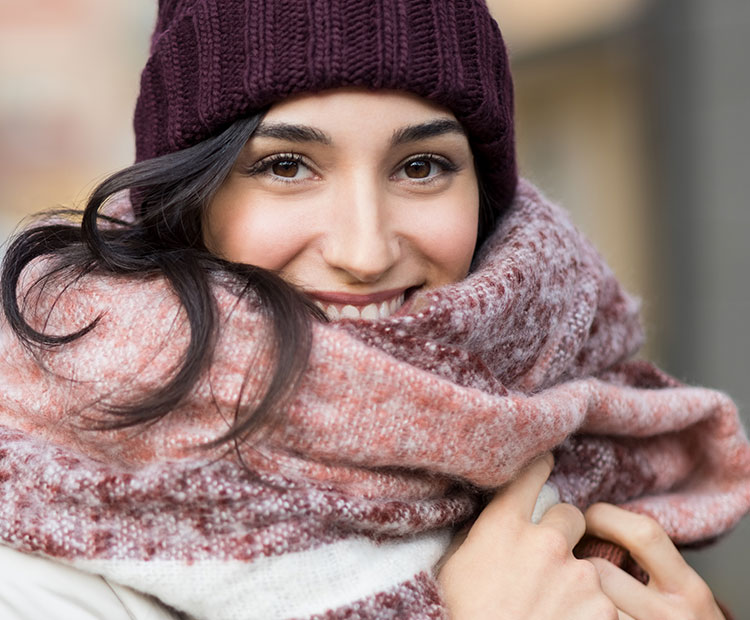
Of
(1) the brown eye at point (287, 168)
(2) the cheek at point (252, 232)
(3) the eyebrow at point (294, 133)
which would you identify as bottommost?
(2) the cheek at point (252, 232)

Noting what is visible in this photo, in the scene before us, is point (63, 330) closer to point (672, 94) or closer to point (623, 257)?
point (672, 94)

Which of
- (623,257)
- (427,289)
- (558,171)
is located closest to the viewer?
(427,289)

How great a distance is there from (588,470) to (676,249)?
331 centimetres

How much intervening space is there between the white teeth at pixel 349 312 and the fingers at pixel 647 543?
576 millimetres

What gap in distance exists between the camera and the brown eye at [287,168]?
1.57 meters

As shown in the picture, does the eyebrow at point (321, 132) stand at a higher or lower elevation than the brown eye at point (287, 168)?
higher

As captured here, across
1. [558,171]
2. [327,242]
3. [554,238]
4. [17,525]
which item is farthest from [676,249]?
[17,525]

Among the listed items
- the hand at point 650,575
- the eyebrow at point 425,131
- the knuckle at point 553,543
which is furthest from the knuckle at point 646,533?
the eyebrow at point 425,131

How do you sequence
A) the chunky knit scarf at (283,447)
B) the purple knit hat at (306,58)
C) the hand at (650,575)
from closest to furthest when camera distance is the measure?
1. the chunky knit scarf at (283,447)
2. the purple knit hat at (306,58)
3. the hand at (650,575)

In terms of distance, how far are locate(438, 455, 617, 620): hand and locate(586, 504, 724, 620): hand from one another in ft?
0.44

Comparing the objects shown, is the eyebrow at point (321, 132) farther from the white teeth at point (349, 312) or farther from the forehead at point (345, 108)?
the white teeth at point (349, 312)

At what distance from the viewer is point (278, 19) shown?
153 centimetres

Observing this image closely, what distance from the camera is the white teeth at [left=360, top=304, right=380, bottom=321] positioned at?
1568mm

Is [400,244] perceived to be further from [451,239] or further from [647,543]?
[647,543]
